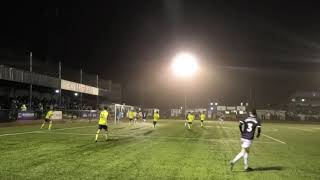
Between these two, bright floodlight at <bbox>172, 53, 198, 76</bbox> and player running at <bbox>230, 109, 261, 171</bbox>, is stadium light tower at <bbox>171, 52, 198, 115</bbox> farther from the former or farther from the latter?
player running at <bbox>230, 109, 261, 171</bbox>

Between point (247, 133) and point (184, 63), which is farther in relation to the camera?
point (184, 63)

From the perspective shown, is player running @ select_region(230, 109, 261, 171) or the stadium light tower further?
the stadium light tower

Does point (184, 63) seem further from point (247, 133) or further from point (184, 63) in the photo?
point (247, 133)

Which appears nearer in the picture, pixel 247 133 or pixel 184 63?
pixel 247 133

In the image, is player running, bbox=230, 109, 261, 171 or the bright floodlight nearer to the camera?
player running, bbox=230, 109, 261, 171

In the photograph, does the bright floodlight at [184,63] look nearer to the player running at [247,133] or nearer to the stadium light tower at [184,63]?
the stadium light tower at [184,63]

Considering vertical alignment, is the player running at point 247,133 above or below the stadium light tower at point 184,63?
below

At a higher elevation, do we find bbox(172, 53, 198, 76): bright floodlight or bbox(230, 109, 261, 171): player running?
bbox(172, 53, 198, 76): bright floodlight

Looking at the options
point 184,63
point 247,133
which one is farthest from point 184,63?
point 247,133

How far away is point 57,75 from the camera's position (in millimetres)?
51406

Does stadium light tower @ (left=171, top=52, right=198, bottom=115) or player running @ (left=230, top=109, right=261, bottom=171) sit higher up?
stadium light tower @ (left=171, top=52, right=198, bottom=115)

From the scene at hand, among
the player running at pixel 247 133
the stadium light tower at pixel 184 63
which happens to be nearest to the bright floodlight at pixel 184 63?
the stadium light tower at pixel 184 63

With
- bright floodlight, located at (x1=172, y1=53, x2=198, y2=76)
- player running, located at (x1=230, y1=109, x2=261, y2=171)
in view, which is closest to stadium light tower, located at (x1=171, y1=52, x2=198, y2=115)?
bright floodlight, located at (x1=172, y1=53, x2=198, y2=76)

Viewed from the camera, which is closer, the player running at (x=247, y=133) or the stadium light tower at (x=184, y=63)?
the player running at (x=247, y=133)
